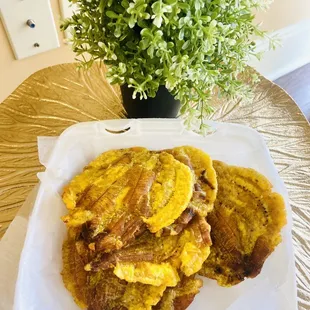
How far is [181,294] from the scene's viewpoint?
0.62 m

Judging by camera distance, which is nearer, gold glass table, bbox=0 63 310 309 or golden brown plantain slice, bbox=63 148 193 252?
golden brown plantain slice, bbox=63 148 193 252

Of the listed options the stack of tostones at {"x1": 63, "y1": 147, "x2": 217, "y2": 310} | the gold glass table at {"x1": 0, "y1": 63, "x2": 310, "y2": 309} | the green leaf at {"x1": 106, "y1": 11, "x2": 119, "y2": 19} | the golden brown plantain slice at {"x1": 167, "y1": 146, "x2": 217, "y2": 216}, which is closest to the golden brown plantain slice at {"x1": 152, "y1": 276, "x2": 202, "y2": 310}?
the stack of tostones at {"x1": 63, "y1": 147, "x2": 217, "y2": 310}

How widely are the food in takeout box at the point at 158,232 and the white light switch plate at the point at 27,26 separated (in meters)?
0.44

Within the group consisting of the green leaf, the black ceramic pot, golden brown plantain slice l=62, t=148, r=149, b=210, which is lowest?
golden brown plantain slice l=62, t=148, r=149, b=210

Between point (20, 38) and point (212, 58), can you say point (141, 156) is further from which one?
point (20, 38)

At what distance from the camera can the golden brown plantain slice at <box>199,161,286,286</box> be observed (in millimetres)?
632

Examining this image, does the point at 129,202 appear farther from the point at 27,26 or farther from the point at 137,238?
the point at 27,26

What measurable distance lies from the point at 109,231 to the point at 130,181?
0.28 feet

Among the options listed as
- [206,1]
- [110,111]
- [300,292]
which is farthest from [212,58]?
[300,292]

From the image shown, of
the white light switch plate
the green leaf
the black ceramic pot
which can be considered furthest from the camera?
the white light switch plate

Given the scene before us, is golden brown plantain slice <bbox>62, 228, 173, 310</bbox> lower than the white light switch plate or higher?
lower

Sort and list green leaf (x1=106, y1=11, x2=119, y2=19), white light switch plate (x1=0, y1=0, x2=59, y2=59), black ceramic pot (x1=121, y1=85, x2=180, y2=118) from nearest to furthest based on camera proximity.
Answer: green leaf (x1=106, y1=11, x2=119, y2=19) → black ceramic pot (x1=121, y1=85, x2=180, y2=118) → white light switch plate (x1=0, y1=0, x2=59, y2=59)

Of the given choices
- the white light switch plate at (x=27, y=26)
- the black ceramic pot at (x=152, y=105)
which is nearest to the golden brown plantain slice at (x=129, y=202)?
the black ceramic pot at (x=152, y=105)

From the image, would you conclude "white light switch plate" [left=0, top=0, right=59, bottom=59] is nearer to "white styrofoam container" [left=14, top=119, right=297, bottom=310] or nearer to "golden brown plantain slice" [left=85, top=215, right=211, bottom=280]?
"white styrofoam container" [left=14, top=119, right=297, bottom=310]
